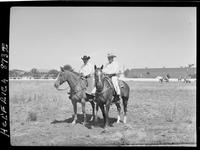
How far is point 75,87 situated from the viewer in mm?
7137

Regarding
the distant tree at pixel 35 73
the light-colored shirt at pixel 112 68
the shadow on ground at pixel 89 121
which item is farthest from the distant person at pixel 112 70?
the distant tree at pixel 35 73

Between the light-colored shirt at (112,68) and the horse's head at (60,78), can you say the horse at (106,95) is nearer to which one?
the light-colored shirt at (112,68)

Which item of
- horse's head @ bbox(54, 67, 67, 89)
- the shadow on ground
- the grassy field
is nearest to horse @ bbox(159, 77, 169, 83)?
the grassy field

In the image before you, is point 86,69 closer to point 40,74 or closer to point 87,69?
point 87,69

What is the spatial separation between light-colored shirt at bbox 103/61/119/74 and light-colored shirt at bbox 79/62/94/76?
0.28 meters

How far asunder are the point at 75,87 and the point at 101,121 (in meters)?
0.92

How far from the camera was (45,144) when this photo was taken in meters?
6.63

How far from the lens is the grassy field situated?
6680 millimetres

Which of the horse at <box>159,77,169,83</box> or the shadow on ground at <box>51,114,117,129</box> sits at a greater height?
the horse at <box>159,77,169,83</box>

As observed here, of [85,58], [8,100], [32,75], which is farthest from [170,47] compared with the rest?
[8,100]

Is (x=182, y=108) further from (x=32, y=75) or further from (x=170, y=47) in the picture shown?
(x=32, y=75)

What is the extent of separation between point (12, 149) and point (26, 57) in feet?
6.20

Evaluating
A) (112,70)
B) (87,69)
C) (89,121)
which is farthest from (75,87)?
(112,70)

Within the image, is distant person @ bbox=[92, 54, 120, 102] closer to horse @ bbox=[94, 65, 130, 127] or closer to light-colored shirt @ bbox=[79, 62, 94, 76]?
horse @ bbox=[94, 65, 130, 127]
